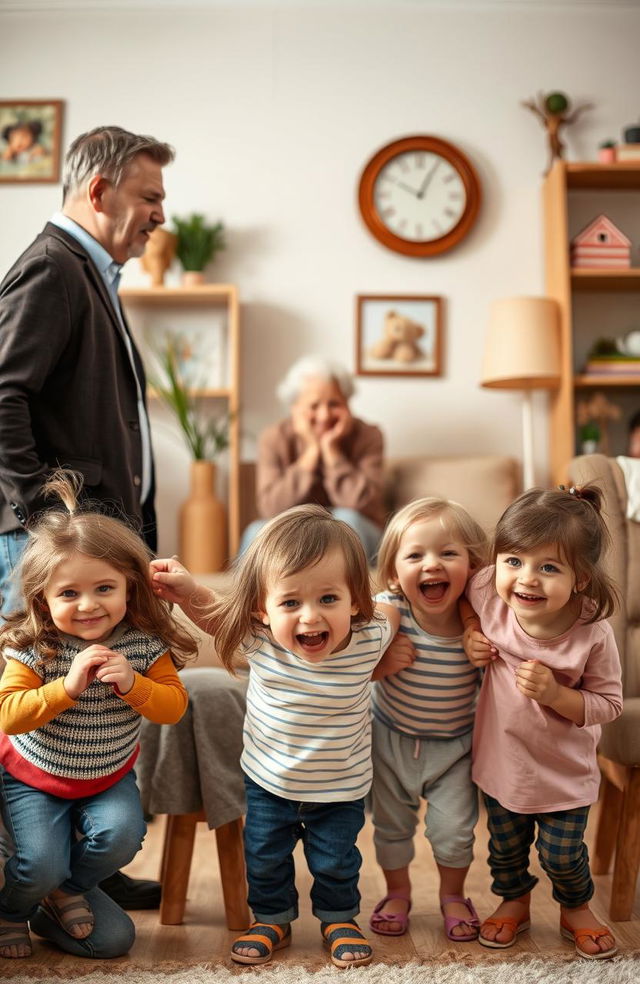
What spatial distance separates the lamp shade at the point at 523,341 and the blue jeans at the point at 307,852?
7.94 feet

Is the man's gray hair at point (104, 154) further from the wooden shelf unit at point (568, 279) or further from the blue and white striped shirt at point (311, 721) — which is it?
the wooden shelf unit at point (568, 279)

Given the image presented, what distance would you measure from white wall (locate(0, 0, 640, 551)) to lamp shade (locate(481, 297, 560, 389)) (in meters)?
0.32

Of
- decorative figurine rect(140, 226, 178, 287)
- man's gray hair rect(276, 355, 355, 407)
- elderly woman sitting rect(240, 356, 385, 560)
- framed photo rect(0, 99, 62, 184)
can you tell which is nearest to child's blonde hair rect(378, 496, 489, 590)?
elderly woman sitting rect(240, 356, 385, 560)

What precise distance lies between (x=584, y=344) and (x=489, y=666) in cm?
269

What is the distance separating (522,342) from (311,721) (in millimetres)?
2476

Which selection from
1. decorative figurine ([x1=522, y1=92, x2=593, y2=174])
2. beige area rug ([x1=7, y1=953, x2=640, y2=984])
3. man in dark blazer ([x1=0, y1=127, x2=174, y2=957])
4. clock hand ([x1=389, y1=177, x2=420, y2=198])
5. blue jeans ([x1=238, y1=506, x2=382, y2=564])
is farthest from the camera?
clock hand ([x1=389, y1=177, x2=420, y2=198])

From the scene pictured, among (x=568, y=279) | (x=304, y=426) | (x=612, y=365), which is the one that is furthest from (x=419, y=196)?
(x=304, y=426)

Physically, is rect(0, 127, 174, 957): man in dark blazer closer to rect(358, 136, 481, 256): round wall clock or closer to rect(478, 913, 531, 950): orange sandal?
rect(478, 913, 531, 950): orange sandal

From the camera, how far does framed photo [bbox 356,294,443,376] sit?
4105 millimetres

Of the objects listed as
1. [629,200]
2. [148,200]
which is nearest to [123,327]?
[148,200]

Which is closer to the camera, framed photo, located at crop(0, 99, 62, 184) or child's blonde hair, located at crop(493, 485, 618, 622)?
child's blonde hair, located at crop(493, 485, 618, 622)

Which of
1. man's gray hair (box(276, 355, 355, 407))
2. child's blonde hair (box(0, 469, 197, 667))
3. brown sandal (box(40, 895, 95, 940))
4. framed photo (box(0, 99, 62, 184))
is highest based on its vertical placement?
framed photo (box(0, 99, 62, 184))

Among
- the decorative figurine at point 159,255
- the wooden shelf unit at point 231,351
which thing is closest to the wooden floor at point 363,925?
the wooden shelf unit at point 231,351

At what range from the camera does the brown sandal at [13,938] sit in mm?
1646
